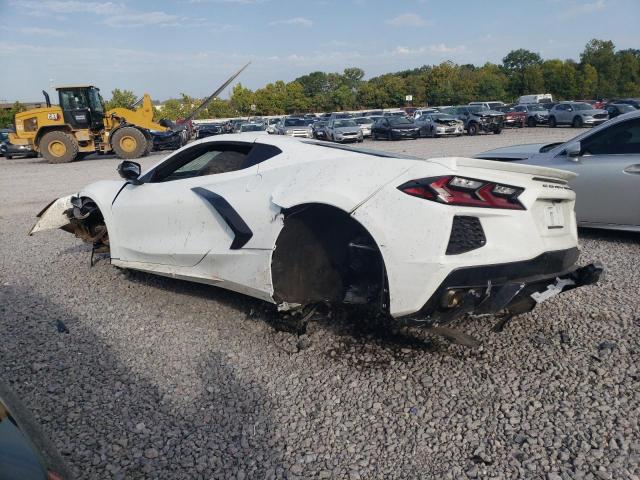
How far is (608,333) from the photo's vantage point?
12.4 feet

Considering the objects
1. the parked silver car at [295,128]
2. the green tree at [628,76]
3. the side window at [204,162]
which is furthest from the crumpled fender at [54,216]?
the green tree at [628,76]

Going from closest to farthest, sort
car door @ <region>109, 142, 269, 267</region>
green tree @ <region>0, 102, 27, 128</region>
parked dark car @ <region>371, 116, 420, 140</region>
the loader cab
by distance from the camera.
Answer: car door @ <region>109, 142, 269, 267</region>, the loader cab, parked dark car @ <region>371, 116, 420, 140</region>, green tree @ <region>0, 102, 27, 128</region>

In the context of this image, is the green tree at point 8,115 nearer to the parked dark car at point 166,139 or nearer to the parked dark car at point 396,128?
the parked dark car at point 166,139

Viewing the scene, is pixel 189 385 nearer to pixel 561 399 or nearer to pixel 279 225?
pixel 279 225

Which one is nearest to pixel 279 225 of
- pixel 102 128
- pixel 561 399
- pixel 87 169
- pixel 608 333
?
pixel 561 399

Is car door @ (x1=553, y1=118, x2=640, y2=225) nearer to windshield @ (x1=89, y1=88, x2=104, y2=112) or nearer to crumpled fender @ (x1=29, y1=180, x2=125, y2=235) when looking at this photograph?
crumpled fender @ (x1=29, y1=180, x2=125, y2=235)

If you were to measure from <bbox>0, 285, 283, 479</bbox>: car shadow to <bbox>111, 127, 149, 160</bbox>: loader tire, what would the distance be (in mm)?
18581

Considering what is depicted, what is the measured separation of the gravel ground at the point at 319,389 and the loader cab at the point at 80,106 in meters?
18.7

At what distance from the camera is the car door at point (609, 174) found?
5.83 m

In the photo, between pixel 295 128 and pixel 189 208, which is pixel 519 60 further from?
pixel 189 208

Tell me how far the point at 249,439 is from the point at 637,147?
17.9ft

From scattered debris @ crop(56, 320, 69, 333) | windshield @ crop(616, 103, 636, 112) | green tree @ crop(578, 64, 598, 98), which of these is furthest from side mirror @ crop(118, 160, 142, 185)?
green tree @ crop(578, 64, 598, 98)

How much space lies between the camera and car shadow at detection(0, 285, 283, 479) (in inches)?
105

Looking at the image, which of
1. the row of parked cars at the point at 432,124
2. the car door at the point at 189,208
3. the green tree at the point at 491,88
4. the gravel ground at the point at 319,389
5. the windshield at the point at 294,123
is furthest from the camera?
the green tree at the point at 491,88
